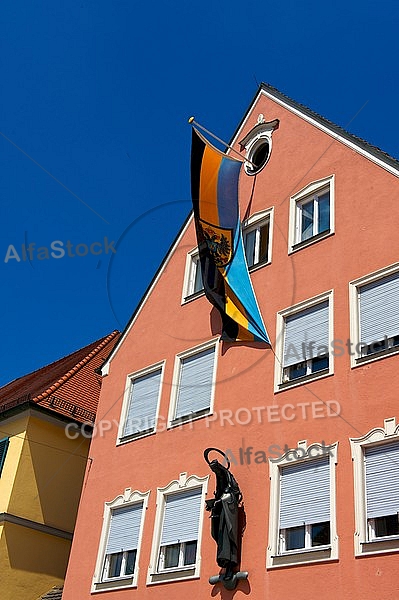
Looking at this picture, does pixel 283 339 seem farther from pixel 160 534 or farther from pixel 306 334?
pixel 160 534

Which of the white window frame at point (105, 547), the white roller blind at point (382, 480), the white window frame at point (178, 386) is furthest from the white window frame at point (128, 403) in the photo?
the white roller blind at point (382, 480)

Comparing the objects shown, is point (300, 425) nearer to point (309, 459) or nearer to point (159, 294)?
→ point (309, 459)

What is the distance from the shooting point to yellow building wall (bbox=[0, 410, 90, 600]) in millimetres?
19578

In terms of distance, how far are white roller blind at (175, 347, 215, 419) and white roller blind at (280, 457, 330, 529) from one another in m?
3.39

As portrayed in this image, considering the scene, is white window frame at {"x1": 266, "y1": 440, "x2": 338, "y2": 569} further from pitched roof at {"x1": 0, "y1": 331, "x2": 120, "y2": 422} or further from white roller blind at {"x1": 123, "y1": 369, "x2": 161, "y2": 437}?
pitched roof at {"x1": 0, "y1": 331, "x2": 120, "y2": 422}

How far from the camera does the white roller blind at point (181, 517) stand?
48.2 ft

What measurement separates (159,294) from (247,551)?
8274 millimetres

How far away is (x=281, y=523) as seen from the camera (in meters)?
13.0

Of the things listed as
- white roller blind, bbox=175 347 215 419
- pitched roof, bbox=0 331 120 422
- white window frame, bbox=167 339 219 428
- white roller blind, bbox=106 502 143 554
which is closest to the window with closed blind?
white roller blind, bbox=106 502 143 554

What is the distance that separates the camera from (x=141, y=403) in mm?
18078

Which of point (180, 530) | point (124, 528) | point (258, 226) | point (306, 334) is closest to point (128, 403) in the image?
point (124, 528)

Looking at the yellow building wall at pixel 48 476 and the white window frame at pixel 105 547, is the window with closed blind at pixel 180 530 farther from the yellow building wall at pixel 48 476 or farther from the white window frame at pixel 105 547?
the yellow building wall at pixel 48 476

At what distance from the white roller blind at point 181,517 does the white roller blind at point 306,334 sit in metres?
3.38

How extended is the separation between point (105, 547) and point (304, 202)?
9.07 metres
